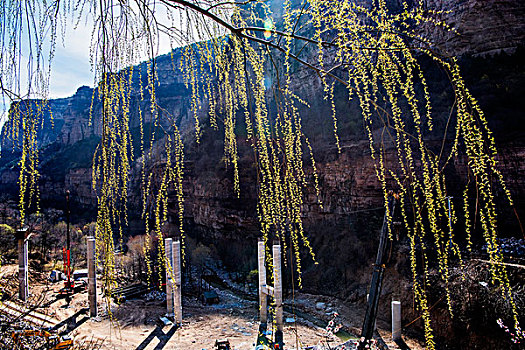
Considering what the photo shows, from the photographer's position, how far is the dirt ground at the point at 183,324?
7039 millimetres

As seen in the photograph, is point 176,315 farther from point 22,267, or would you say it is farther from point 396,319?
point 396,319

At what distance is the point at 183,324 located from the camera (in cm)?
852

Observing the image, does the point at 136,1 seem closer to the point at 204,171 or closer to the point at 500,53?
the point at 500,53

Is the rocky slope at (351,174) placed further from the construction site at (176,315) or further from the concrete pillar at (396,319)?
the concrete pillar at (396,319)

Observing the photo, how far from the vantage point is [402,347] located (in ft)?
21.9

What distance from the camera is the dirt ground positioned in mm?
7039

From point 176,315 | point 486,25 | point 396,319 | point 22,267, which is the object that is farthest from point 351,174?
point 22,267

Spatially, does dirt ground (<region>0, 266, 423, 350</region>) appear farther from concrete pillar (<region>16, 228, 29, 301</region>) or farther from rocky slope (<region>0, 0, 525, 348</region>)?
rocky slope (<region>0, 0, 525, 348</region>)

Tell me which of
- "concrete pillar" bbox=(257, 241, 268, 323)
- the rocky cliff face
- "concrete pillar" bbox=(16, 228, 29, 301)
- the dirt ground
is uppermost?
the rocky cliff face

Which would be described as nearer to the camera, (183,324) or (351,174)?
(183,324)

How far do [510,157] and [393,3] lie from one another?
35.8 ft

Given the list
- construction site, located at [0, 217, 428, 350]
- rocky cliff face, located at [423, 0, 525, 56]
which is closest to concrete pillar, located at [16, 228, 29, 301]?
construction site, located at [0, 217, 428, 350]

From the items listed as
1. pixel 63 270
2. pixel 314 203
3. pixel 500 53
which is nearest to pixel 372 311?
pixel 314 203

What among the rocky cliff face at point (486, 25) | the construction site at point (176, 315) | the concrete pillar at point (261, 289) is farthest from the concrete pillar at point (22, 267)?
the rocky cliff face at point (486, 25)
